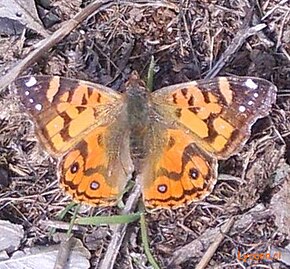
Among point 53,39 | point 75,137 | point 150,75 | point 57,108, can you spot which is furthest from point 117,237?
point 53,39

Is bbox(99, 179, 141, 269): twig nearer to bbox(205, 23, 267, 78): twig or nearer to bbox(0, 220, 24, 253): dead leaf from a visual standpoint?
bbox(0, 220, 24, 253): dead leaf

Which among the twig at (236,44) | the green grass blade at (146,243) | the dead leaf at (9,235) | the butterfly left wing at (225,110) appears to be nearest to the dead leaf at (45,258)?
the dead leaf at (9,235)

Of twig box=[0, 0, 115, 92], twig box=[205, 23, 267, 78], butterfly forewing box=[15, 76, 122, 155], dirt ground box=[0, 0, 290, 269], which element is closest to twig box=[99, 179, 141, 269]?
dirt ground box=[0, 0, 290, 269]

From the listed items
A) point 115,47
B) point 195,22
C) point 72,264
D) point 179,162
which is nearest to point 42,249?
point 72,264

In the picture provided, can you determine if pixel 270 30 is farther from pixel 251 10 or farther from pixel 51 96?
pixel 51 96

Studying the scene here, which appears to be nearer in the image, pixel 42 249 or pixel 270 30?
pixel 42 249

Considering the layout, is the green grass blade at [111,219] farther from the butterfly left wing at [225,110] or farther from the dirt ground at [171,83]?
A: the butterfly left wing at [225,110]

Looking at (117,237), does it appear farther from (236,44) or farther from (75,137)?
(236,44)

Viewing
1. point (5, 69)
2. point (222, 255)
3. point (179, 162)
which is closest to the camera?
point (179, 162)
